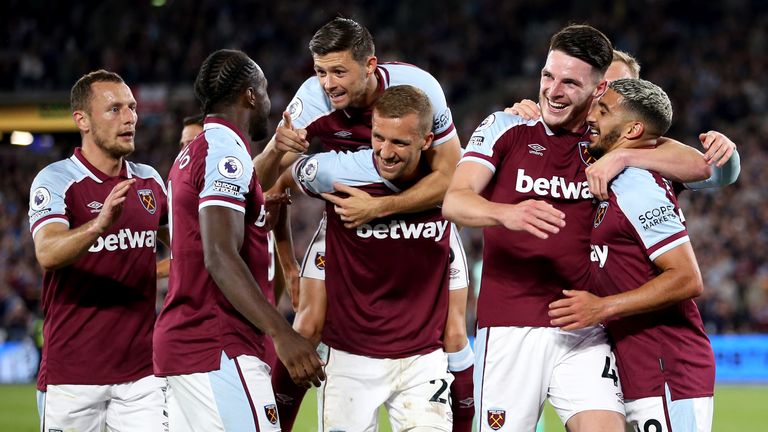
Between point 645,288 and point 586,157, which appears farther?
point 586,157

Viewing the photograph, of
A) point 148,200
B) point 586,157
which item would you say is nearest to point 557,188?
point 586,157

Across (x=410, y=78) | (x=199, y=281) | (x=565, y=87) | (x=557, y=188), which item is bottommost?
(x=199, y=281)

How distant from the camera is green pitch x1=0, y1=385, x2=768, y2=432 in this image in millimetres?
11539

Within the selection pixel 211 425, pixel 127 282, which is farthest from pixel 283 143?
pixel 211 425

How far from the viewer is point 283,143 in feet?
18.2

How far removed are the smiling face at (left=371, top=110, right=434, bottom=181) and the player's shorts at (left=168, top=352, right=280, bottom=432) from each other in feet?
4.39

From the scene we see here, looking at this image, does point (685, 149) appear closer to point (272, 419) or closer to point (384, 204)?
point (384, 204)

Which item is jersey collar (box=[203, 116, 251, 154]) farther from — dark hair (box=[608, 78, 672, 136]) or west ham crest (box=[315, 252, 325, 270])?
dark hair (box=[608, 78, 672, 136])

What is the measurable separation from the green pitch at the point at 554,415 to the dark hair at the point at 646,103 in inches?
265

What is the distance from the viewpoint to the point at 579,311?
4641 mm

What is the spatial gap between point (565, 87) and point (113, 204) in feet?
7.94

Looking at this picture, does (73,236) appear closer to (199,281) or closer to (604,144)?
(199,281)

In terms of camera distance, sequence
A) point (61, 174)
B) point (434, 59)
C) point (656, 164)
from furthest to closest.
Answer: point (434, 59) < point (61, 174) < point (656, 164)

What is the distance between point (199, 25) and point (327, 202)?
2344 centimetres
